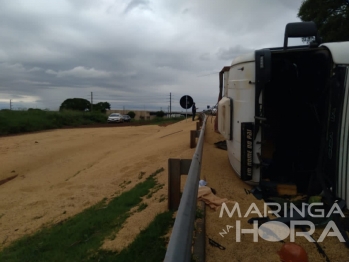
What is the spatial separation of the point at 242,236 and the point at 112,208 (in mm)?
3344

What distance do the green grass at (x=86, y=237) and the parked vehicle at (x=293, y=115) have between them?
1.95 metres

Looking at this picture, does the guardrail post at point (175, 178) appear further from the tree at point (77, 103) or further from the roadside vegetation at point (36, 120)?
the tree at point (77, 103)

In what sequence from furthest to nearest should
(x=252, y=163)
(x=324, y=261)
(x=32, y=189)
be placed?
(x=32, y=189) → (x=252, y=163) → (x=324, y=261)

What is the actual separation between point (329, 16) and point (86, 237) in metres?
20.1

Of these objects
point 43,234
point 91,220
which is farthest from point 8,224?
point 91,220

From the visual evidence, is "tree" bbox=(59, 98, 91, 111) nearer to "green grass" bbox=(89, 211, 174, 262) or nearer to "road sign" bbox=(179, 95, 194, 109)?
"road sign" bbox=(179, 95, 194, 109)

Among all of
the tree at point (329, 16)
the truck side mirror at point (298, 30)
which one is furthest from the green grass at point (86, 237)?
the tree at point (329, 16)

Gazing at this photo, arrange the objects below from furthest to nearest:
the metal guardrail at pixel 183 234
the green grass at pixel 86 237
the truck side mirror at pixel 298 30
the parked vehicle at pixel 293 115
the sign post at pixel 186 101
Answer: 1. the sign post at pixel 186 101
2. the truck side mirror at pixel 298 30
3. the parked vehicle at pixel 293 115
4. the green grass at pixel 86 237
5. the metal guardrail at pixel 183 234

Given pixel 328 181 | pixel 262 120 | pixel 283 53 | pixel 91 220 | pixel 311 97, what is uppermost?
pixel 283 53

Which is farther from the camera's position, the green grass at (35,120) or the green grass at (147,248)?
the green grass at (35,120)

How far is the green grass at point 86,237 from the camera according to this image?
4.38 meters

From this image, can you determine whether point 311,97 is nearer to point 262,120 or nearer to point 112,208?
point 262,120

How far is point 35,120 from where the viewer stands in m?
35.2

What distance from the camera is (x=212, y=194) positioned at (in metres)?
5.19
